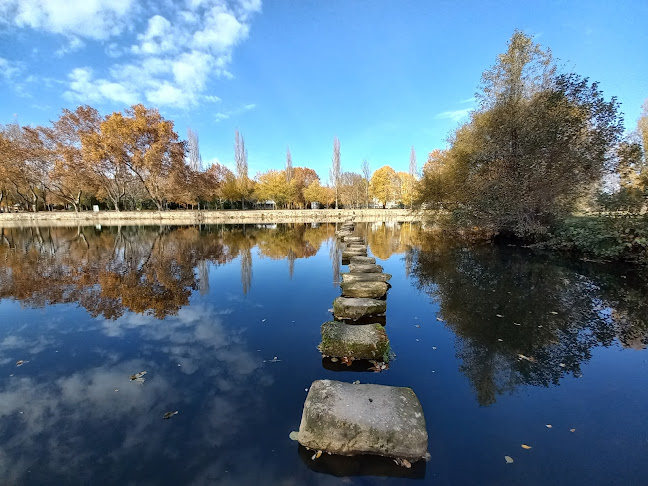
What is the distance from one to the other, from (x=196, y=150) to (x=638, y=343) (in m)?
74.7

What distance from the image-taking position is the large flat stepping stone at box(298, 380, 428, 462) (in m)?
2.76

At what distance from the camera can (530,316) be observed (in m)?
6.36

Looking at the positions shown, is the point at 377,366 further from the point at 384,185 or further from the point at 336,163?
the point at 384,185

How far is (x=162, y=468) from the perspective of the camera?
107 inches

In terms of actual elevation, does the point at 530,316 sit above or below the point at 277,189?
below

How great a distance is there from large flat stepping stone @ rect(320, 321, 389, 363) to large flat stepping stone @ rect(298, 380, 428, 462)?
1.35 m

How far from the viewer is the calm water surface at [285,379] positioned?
8.92ft

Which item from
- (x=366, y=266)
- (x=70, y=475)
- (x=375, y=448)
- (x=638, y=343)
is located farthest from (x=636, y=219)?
(x=70, y=475)

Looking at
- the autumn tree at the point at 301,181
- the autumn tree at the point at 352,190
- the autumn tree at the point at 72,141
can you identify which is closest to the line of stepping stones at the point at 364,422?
the autumn tree at the point at 72,141

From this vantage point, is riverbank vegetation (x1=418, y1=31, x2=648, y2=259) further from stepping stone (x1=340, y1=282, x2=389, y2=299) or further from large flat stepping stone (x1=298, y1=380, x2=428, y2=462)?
large flat stepping stone (x1=298, y1=380, x2=428, y2=462)

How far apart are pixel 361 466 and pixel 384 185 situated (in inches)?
2765

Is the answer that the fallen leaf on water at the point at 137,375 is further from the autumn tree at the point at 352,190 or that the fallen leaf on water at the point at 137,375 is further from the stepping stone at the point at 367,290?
the autumn tree at the point at 352,190

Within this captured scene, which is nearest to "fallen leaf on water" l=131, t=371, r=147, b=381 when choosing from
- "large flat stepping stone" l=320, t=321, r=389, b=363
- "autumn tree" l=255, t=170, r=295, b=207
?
"large flat stepping stone" l=320, t=321, r=389, b=363

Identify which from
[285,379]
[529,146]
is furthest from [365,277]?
[529,146]
